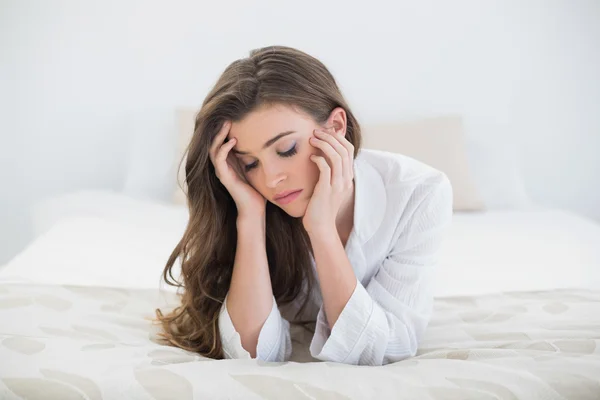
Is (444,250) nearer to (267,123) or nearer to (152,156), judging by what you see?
(267,123)

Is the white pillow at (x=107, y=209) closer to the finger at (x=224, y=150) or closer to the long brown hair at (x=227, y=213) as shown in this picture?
the long brown hair at (x=227, y=213)

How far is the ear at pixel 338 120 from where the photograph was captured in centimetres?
147

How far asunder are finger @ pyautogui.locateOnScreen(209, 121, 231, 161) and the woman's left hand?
178 millimetres

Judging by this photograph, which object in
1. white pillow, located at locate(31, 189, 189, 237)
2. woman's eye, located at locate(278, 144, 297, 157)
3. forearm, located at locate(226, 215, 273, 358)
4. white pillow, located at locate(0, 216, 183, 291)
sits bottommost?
white pillow, located at locate(31, 189, 189, 237)

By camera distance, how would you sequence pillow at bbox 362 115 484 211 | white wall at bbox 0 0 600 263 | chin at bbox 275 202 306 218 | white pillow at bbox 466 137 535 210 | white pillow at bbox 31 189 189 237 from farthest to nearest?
1. white wall at bbox 0 0 600 263
2. white pillow at bbox 466 137 535 210
3. pillow at bbox 362 115 484 211
4. white pillow at bbox 31 189 189 237
5. chin at bbox 275 202 306 218

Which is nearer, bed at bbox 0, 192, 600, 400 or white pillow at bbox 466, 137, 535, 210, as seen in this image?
bed at bbox 0, 192, 600, 400

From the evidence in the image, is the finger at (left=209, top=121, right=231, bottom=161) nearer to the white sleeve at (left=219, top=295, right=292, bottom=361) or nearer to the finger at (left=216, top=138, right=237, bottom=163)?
the finger at (left=216, top=138, right=237, bottom=163)

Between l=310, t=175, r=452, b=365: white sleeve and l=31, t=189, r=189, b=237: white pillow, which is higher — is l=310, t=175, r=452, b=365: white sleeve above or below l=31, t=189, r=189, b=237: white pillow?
above

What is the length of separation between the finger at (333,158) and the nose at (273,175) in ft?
0.30

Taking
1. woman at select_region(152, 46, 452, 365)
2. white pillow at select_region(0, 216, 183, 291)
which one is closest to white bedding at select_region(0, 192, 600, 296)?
white pillow at select_region(0, 216, 183, 291)

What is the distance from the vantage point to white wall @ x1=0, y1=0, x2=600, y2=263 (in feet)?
10.5

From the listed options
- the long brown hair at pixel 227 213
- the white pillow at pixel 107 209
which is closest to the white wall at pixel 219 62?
the white pillow at pixel 107 209

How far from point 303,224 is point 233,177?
0.62 ft

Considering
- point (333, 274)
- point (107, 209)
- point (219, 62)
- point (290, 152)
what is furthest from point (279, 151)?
point (219, 62)
